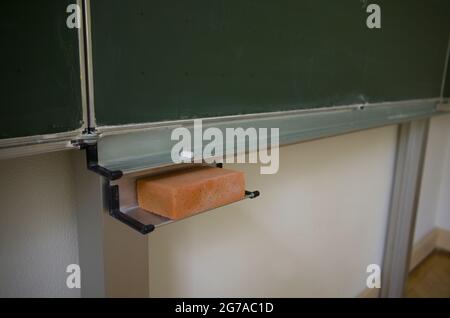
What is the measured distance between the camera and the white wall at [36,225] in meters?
0.81

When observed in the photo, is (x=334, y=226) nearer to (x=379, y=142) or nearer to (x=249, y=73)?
(x=379, y=142)

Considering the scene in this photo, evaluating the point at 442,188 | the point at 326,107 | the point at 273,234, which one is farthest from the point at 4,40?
the point at 442,188

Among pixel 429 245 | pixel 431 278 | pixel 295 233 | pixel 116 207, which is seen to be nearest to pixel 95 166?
pixel 116 207

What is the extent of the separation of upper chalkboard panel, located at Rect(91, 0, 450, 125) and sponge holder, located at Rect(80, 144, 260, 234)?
0.26 ft

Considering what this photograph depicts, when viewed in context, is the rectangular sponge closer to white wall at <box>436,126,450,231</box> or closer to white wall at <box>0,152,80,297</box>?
white wall at <box>0,152,80,297</box>

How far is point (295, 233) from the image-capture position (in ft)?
5.57

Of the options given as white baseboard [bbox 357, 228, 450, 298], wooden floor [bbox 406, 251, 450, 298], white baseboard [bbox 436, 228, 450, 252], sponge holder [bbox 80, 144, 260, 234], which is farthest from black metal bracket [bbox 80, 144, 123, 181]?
white baseboard [bbox 436, 228, 450, 252]

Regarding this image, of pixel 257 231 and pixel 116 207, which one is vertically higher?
pixel 116 207

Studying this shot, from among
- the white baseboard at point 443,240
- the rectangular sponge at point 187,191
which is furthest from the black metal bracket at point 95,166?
the white baseboard at point 443,240

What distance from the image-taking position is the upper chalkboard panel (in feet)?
2.24

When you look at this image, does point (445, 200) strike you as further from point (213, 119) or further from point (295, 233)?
point (213, 119)

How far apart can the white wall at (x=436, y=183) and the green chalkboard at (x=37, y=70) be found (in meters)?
2.74

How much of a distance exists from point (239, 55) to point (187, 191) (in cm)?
36
